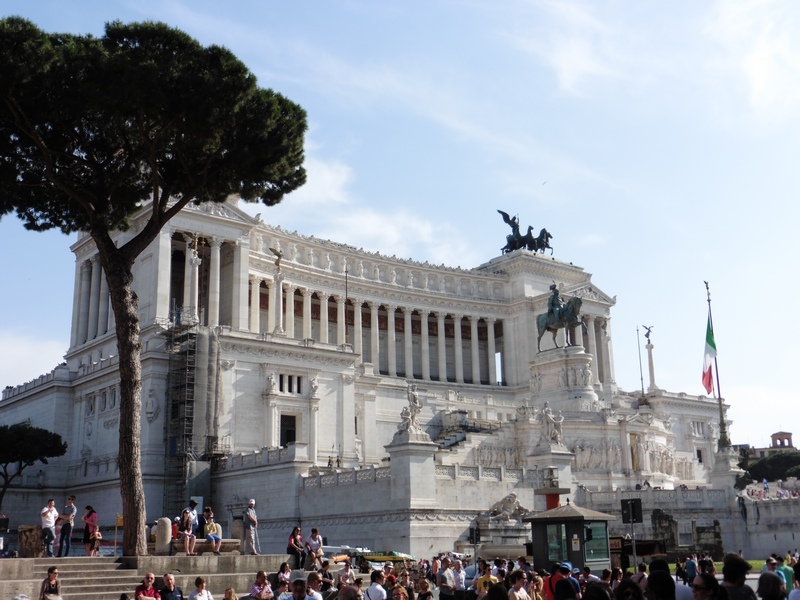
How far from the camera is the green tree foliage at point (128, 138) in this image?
2602 cm

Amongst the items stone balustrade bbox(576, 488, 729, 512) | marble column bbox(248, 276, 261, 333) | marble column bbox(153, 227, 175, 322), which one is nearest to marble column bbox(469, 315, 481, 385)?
marble column bbox(248, 276, 261, 333)

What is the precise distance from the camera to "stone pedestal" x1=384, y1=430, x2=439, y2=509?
3928cm

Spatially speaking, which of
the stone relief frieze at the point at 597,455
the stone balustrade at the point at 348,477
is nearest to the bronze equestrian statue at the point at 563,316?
the stone relief frieze at the point at 597,455

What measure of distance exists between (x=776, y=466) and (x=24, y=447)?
102753 mm

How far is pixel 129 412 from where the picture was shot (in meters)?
25.7

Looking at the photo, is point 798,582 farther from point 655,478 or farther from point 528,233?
point 528,233

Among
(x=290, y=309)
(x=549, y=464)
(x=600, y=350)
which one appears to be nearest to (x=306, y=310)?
(x=290, y=309)

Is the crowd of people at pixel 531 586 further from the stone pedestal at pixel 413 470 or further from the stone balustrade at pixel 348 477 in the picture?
the stone balustrade at pixel 348 477

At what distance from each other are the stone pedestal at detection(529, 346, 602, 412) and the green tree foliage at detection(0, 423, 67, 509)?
35562 millimetres

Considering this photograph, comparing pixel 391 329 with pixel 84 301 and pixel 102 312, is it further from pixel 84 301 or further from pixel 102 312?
pixel 84 301

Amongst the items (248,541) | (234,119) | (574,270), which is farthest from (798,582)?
(574,270)

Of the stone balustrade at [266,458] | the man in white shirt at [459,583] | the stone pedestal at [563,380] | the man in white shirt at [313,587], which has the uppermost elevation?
the stone pedestal at [563,380]

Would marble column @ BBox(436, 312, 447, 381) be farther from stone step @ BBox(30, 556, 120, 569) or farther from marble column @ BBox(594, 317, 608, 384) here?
stone step @ BBox(30, 556, 120, 569)

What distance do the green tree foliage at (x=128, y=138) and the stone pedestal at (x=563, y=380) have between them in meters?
41.3
